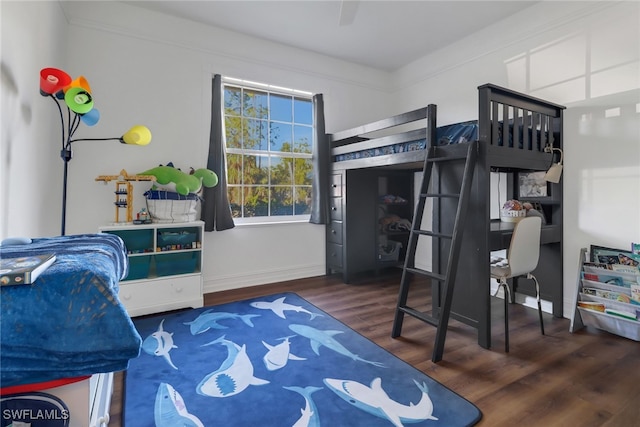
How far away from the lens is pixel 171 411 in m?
1.46

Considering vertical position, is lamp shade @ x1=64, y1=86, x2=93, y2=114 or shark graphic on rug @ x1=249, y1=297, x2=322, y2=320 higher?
lamp shade @ x1=64, y1=86, x2=93, y2=114

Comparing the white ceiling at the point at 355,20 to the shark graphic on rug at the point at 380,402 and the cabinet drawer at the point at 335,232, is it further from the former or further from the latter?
the shark graphic on rug at the point at 380,402

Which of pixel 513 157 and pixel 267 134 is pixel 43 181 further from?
pixel 513 157

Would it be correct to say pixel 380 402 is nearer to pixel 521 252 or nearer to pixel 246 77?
pixel 521 252

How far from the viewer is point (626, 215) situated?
2324 mm

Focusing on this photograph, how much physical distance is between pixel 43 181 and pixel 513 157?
11.2 ft

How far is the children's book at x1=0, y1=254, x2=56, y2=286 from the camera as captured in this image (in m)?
0.75

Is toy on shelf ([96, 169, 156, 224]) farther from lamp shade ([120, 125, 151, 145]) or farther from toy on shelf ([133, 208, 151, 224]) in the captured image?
lamp shade ([120, 125, 151, 145])

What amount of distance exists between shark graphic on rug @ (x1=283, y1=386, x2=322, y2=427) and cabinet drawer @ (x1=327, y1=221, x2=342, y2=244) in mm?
2191

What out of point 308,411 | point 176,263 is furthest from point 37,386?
point 176,263

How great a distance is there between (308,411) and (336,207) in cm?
249

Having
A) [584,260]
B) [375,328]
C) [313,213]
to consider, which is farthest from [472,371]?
[313,213]

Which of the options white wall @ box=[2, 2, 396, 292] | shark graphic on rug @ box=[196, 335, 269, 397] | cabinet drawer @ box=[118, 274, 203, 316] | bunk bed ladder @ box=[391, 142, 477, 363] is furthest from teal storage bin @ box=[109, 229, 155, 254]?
bunk bed ladder @ box=[391, 142, 477, 363]

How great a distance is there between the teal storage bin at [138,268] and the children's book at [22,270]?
1.91 metres
